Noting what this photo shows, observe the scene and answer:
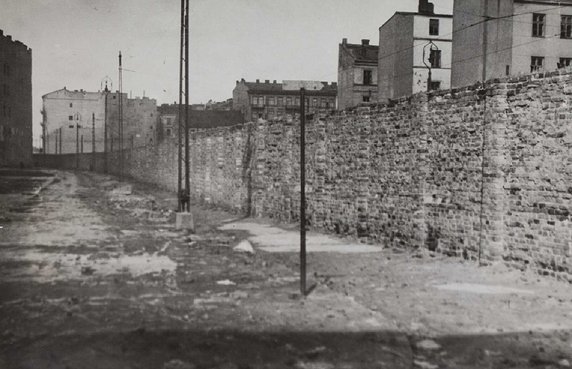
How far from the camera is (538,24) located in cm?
3472

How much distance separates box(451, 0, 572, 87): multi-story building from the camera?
33469 mm

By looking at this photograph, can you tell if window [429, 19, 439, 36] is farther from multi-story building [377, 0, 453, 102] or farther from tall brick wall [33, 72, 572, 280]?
tall brick wall [33, 72, 572, 280]

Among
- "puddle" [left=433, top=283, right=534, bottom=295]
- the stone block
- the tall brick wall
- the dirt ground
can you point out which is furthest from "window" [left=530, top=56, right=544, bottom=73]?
"puddle" [left=433, top=283, right=534, bottom=295]

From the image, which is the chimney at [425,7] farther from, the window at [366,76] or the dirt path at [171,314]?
the dirt path at [171,314]

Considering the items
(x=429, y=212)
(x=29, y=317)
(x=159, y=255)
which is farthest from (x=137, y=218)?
(x=29, y=317)

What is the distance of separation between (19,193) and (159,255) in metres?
19.6

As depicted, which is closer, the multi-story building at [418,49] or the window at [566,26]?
the window at [566,26]

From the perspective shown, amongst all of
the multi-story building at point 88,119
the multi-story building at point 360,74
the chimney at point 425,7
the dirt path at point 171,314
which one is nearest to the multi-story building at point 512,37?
the chimney at point 425,7

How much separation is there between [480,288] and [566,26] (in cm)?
3427

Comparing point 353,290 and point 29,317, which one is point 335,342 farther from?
point 29,317

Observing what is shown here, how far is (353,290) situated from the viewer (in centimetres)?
788

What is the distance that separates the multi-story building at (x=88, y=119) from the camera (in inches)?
3359

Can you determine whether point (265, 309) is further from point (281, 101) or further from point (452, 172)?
point (281, 101)

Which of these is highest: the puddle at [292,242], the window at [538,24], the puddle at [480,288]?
the window at [538,24]
